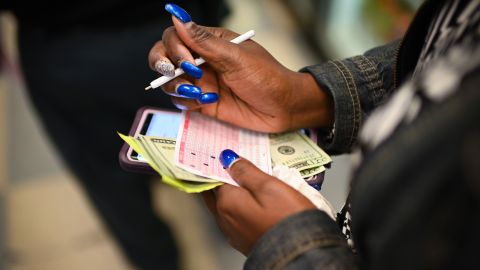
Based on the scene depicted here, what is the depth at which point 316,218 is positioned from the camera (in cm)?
53

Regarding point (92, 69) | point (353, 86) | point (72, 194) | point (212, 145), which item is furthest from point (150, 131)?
point (72, 194)

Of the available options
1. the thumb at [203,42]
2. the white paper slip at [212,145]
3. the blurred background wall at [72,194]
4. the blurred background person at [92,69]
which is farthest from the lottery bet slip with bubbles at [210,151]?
the blurred background wall at [72,194]

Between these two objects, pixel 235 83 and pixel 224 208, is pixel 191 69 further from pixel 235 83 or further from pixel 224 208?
pixel 224 208

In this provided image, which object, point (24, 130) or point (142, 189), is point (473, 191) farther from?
point (24, 130)

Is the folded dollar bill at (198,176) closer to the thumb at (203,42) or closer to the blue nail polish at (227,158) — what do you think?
the blue nail polish at (227,158)

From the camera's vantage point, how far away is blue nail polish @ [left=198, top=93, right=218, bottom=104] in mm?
750

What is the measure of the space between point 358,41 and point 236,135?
133 centimetres

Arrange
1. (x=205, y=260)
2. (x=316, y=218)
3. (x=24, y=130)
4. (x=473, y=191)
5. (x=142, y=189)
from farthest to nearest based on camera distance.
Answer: (x=24, y=130), (x=205, y=260), (x=142, y=189), (x=316, y=218), (x=473, y=191)

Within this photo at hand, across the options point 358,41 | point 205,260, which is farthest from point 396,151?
point 358,41

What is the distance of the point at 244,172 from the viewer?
0.64 metres

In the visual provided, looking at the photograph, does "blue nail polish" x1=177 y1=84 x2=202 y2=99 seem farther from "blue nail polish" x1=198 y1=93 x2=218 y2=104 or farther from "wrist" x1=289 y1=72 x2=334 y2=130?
"wrist" x1=289 y1=72 x2=334 y2=130

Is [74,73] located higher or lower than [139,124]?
lower

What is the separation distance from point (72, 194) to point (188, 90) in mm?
1114

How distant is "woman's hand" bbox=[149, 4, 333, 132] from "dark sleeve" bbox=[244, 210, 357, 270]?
284 millimetres
